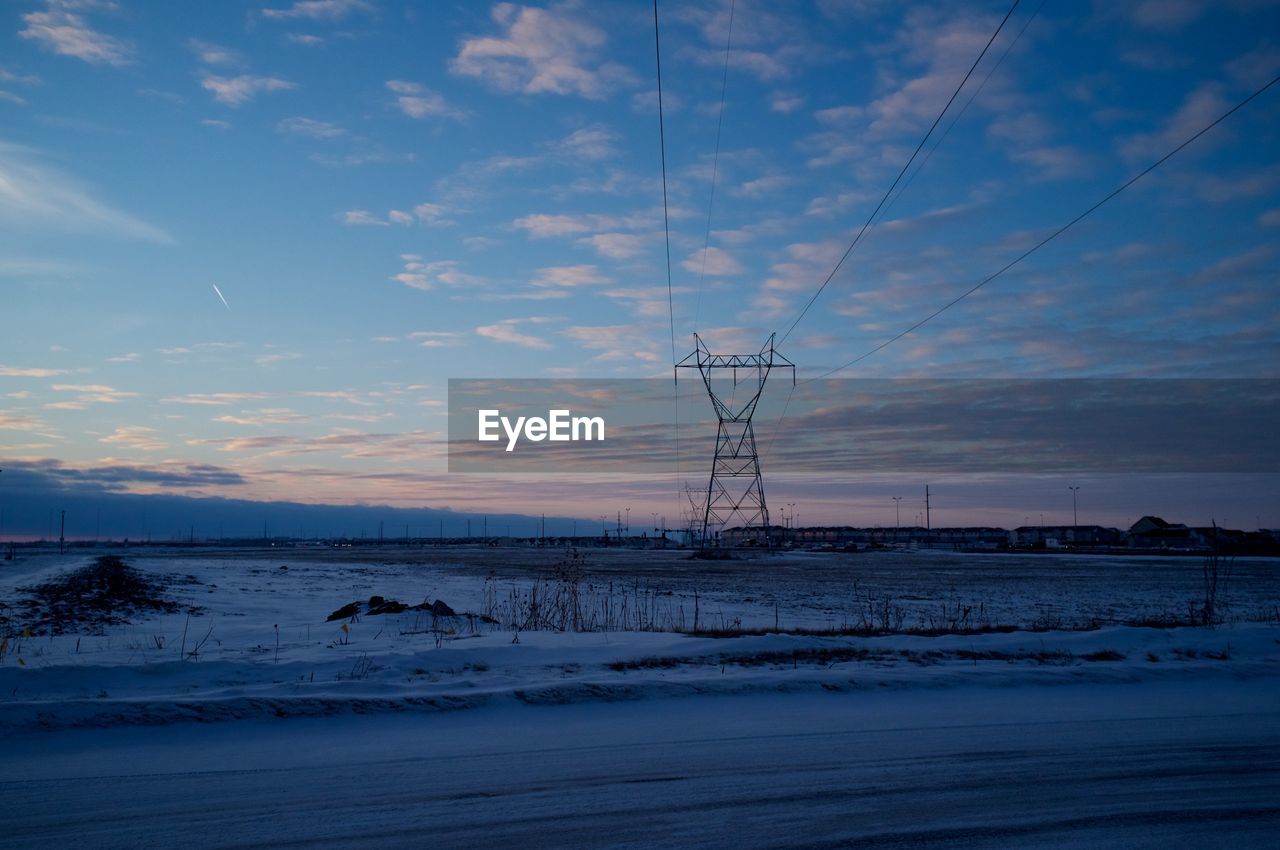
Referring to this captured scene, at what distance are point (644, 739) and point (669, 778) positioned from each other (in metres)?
1.40

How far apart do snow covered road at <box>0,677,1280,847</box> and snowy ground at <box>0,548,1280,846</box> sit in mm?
34

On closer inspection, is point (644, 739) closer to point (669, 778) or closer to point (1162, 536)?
point (669, 778)

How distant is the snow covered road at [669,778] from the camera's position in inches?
228

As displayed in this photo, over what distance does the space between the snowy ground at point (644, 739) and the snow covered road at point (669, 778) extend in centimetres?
3

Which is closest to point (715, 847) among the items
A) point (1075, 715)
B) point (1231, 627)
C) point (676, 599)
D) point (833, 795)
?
point (833, 795)

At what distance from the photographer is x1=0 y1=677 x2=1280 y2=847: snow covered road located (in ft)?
19.0

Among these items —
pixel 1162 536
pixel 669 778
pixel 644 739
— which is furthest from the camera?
pixel 1162 536

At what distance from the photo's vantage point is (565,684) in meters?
10.4

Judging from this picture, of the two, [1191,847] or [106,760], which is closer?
[1191,847]

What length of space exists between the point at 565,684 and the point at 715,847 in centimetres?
517

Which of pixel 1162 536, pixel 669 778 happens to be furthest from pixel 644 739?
pixel 1162 536

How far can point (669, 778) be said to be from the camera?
7074 millimetres

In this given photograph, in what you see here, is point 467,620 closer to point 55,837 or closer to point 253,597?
point 55,837

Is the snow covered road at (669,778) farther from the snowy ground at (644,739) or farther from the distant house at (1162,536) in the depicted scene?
the distant house at (1162,536)
